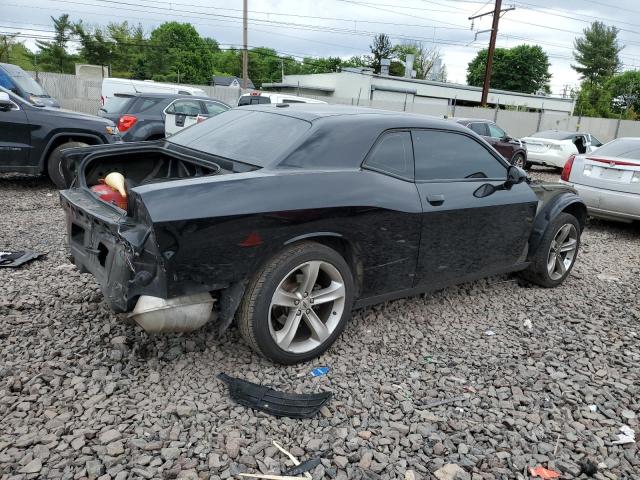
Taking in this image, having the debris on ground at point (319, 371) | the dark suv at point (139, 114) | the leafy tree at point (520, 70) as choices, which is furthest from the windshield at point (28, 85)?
the leafy tree at point (520, 70)

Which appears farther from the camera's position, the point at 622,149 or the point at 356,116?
the point at 622,149

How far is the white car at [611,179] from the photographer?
23.2ft

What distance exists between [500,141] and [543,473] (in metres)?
13.7

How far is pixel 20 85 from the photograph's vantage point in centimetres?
1345

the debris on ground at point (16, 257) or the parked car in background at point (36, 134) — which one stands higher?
the parked car in background at point (36, 134)

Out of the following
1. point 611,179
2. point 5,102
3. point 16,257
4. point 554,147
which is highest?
point 5,102

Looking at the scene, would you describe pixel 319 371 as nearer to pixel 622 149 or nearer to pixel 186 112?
pixel 622 149

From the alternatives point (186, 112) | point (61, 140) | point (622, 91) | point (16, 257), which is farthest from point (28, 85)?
point (622, 91)

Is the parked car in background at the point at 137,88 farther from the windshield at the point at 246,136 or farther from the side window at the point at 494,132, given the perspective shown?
the windshield at the point at 246,136

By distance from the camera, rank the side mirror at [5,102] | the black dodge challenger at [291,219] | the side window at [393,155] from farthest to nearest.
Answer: the side mirror at [5,102]
the side window at [393,155]
the black dodge challenger at [291,219]

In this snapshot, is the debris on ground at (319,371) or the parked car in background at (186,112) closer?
the debris on ground at (319,371)

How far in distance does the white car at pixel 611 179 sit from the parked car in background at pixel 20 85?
11.7 metres

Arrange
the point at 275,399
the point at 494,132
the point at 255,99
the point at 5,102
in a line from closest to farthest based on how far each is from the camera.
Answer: the point at 275,399 < the point at 5,102 < the point at 255,99 < the point at 494,132

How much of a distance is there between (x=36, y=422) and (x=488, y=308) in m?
A: 3.40
